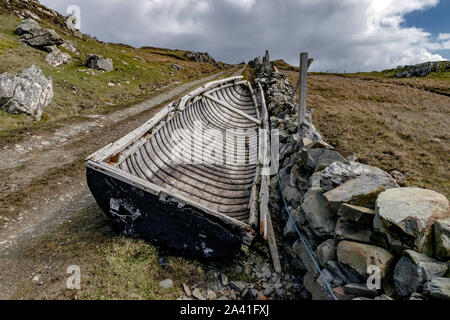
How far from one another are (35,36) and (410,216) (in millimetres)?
26761

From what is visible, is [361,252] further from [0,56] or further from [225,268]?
[0,56]

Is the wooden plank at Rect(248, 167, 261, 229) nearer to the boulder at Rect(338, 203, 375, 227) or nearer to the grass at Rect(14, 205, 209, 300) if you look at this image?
the grass at Rect(14, 205, 209, 300)

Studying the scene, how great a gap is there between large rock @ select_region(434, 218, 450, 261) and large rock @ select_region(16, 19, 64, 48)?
2581cm

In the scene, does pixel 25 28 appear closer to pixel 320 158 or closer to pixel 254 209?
pixel 254 209

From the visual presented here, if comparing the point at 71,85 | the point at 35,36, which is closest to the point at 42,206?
the point at 71,85

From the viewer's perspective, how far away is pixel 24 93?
10.5 meters

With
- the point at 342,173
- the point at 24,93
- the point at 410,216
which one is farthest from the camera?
the point at 24,93

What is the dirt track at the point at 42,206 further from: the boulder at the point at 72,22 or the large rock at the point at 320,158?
the boulder at the point at 72,22

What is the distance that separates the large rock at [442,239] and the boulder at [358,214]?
2.35 feet

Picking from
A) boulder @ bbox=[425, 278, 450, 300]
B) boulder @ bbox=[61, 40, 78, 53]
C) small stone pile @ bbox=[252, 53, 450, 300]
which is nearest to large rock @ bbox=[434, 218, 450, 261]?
small stone pile @ bbox=[252, 53, 450, 300]

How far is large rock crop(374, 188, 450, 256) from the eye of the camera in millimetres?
2693

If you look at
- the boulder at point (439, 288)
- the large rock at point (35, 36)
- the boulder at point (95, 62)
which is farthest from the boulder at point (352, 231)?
the large rock at point (35, 36)

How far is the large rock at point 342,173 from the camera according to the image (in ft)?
13.4

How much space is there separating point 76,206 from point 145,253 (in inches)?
105
